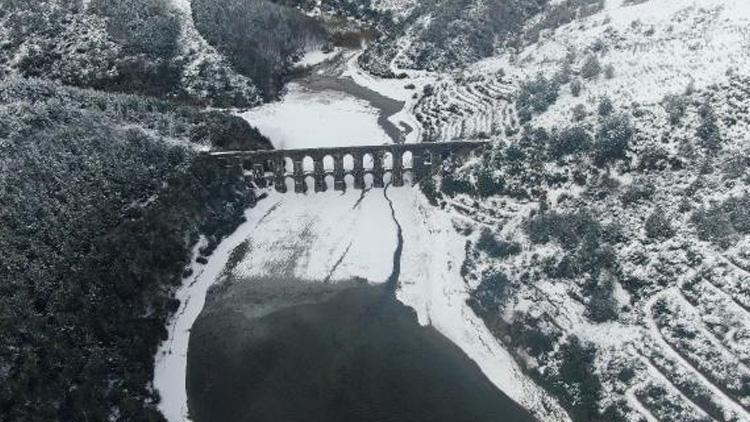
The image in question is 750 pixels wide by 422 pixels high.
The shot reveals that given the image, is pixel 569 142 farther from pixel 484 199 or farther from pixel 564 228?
pixel 564 228

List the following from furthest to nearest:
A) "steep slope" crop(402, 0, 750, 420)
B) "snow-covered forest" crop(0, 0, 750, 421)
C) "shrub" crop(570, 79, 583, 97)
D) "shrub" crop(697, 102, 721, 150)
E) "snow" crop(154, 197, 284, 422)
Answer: "shrub" crop(570, 79, 583, 97) → "shrub" crop(697, 102, 721, 150) → "snow" crop(154, 197, 284, 422) → "snow-covered forest" crop(0, 0, 750, 421) → "steep slope" crop(402, 0, 750, 420)

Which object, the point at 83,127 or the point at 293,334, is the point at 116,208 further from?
the point at 293,334

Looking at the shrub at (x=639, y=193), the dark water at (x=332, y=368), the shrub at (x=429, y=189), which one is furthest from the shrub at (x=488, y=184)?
the dark water at (x=332, y=368)

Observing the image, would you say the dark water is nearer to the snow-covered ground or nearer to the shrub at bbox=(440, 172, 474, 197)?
the snow-covered ground

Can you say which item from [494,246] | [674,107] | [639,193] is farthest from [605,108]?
[494,246]

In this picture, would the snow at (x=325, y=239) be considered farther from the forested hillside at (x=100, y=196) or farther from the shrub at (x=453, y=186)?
the shrub at (x=453, y=186)

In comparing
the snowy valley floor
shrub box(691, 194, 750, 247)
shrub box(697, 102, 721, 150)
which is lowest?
the snowy valley floor

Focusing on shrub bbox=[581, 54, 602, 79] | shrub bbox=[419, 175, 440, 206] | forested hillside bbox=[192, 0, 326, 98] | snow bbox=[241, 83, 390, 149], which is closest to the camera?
shrub bbox=[419, 175, 440, 206]

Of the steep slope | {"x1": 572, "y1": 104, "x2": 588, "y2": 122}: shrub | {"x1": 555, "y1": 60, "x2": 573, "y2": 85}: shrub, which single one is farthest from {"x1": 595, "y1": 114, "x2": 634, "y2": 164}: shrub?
{"x1": 555, "y1": 60, "x2": 573, "y2": 85}: shrub
